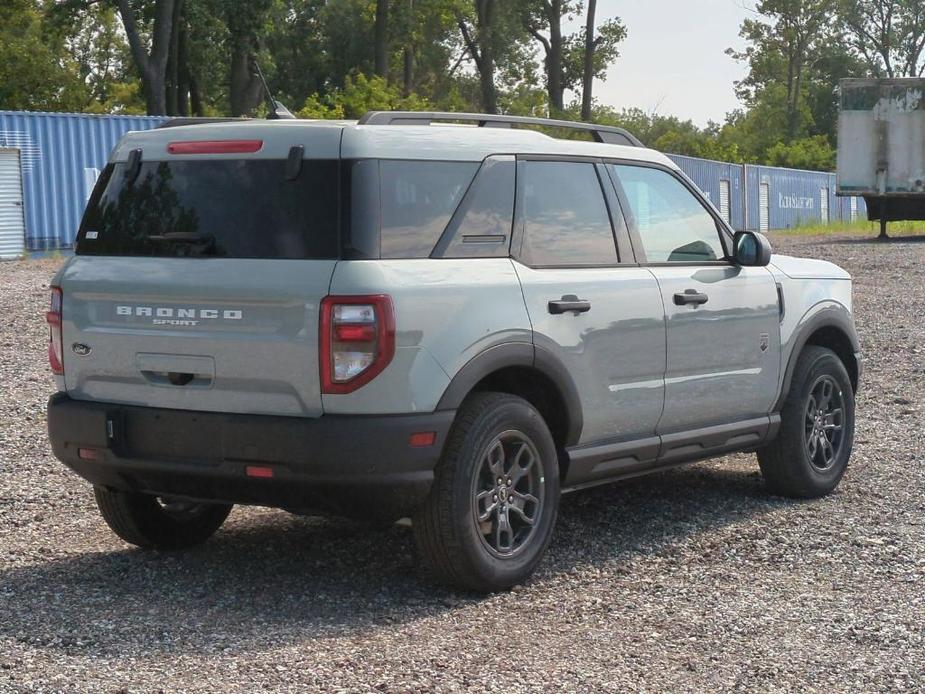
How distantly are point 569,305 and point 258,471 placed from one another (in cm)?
152

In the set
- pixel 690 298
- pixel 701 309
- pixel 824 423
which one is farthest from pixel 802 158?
pixel 690 298

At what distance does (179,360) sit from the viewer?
18.0 feet

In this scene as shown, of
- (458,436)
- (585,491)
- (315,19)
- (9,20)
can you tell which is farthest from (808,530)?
(315,19)

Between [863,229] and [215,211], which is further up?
[215,211]

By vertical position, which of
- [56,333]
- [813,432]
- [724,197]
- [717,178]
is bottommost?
[813,432]

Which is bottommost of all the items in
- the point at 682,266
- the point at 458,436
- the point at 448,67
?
the point at 458,436

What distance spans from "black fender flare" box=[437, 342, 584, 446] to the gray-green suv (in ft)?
0.03

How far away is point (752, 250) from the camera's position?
700 centimetres

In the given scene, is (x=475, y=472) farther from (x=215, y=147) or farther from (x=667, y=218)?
(x=667, y=218)

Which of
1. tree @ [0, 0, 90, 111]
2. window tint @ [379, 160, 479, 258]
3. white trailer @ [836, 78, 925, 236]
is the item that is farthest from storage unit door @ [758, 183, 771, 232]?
window tint @ [379, 160, 479, 258]

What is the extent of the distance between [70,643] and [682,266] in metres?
3.32

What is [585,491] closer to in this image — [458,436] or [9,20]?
[458,436]

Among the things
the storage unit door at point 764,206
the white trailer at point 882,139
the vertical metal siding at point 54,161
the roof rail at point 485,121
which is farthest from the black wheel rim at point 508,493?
the storage unit door at point 764,206

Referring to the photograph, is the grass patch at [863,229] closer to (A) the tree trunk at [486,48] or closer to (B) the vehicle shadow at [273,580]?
(A) the tree trunk at [486,48]
